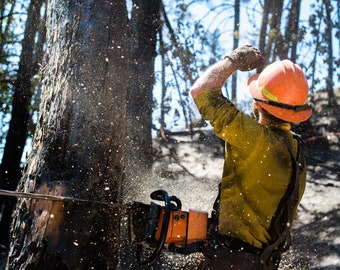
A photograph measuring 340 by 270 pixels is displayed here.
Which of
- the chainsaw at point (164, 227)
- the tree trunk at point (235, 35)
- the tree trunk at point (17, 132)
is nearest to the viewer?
the chainsaw at point (164, 227)

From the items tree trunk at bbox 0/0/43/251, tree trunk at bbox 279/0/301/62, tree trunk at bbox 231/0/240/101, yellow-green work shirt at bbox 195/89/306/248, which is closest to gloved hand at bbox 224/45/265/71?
yellow-green work shirt at bbox 195/89/306/248

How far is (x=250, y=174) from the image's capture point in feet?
7.48

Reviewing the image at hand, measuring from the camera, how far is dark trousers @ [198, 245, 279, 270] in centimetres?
226

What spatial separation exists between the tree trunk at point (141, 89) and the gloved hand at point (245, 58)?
3.11m

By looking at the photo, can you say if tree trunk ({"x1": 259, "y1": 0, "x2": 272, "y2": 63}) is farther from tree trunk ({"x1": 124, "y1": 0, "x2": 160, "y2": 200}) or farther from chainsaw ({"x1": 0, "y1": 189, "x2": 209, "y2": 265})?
chainsaw ({"x1": 0, "y1": 189, "x2": 209, "y2": 265})

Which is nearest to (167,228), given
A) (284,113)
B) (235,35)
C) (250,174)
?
(250,174)

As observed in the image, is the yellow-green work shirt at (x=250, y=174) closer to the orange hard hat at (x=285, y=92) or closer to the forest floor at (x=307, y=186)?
the orange hard hat at (x=285, y=92)

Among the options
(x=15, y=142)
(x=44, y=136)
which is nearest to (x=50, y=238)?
(x=44, y=136)

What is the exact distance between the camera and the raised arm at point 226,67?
2.25m

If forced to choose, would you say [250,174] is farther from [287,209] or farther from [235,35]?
[235,35]

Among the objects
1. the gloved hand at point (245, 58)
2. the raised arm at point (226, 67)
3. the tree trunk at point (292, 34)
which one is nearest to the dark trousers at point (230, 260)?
the raised arm at point (226, 67)

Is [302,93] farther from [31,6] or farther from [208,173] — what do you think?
[31,6]

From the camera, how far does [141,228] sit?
2.21m

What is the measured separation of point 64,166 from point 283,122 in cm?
140
